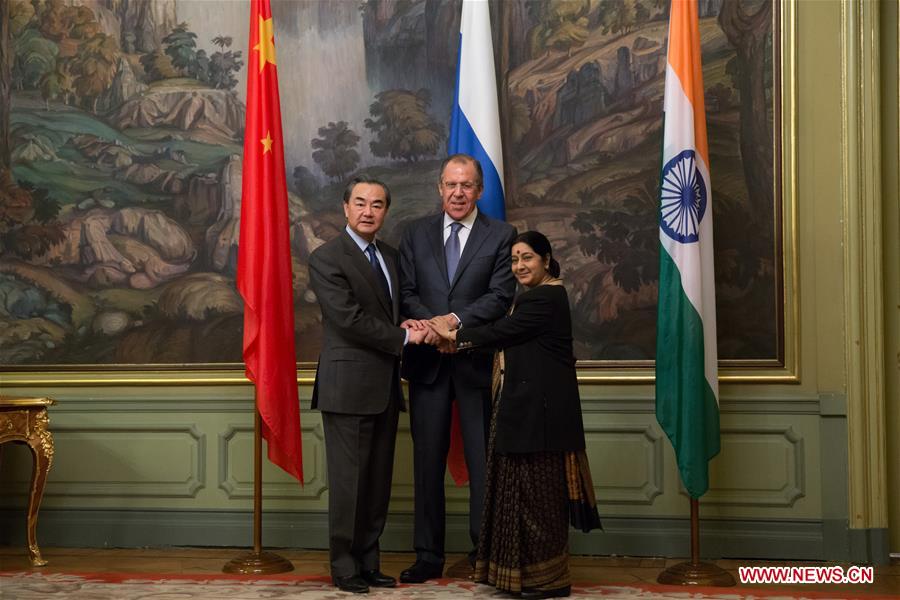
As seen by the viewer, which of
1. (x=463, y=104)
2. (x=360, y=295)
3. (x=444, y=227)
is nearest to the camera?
(x=360, y=295)

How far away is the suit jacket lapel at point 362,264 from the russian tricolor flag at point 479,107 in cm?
89

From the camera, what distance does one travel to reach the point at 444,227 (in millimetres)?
5398

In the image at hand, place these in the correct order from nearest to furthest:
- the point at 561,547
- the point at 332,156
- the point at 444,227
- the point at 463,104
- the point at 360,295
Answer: the point at 561,547 < the point at 360,295 < the point at 444,227 < the point at 463,104 < the point at 332,156

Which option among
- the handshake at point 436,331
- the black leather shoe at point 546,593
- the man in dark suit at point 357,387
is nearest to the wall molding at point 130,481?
the man in dark suit at point 357,387

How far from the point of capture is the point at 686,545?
593 cm

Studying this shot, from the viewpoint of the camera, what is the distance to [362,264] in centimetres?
509

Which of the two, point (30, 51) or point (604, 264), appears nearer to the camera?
point (604, 264)

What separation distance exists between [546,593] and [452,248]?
5.88 ft

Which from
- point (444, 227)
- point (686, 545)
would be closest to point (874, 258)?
point (686, 545)

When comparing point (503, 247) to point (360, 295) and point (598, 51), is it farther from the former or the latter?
point (598, 51)

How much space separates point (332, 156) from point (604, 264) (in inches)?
70.4

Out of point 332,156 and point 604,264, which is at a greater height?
point 332,156

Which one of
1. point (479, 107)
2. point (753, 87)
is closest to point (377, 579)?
point (479, 107)

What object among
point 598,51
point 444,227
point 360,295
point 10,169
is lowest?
point 360,295
